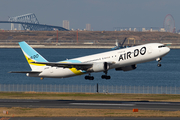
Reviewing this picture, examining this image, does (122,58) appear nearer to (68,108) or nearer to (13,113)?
(68,108)

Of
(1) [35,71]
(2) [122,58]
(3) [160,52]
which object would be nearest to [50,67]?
(1) [35,71]

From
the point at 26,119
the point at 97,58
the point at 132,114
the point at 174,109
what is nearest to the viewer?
the point at 26,119

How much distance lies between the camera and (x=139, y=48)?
68.8 meters

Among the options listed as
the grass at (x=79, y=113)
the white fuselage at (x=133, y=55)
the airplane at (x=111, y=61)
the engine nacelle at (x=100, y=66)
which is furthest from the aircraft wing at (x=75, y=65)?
the grass at (x=79, y=113)

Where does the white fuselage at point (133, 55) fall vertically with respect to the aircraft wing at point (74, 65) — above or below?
above

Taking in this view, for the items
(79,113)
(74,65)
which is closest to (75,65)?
(74,65)

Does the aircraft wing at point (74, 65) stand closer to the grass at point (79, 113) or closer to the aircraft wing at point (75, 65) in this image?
the aircraft wing at point (75, 65)

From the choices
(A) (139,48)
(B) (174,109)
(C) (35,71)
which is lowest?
(B) (174,109)

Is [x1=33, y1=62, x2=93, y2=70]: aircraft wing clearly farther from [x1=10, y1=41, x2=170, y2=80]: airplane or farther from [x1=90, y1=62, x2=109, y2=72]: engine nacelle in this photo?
[x1=90, y1=62, x2=109, y2=72]: engine nacelle

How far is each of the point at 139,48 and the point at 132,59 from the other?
278 centimetres

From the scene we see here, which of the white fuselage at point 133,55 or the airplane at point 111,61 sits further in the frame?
the airplane at point 111,61

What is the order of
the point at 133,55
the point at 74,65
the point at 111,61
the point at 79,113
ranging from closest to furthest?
the point at 79,113, the point at 133,55, the point at 111,61, the point at 74,65

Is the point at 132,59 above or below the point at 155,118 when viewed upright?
above

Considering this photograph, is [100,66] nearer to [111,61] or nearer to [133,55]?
[111,61]
